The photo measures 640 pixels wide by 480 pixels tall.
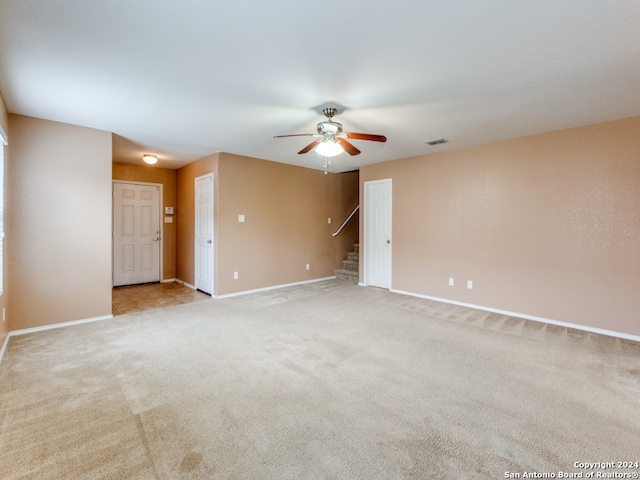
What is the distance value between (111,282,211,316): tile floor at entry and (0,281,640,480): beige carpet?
886mm

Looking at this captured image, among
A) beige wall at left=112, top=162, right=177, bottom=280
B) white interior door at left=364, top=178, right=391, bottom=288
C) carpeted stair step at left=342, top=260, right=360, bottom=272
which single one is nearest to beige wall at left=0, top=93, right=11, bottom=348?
beige wall at left=112, top=162, right=177, bottom=280

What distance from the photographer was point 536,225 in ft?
13.2

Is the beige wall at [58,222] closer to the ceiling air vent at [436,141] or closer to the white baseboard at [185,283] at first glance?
the white baseboard at [185,283]

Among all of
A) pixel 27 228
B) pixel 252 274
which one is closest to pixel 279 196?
pixel 252 274

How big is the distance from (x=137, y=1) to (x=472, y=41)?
208 centimetres

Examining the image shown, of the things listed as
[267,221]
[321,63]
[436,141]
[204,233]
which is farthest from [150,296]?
[436,141]

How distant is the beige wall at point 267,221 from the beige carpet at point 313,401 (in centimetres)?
191

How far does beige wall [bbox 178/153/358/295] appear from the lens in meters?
5.22

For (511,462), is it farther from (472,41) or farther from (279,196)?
(279,196)

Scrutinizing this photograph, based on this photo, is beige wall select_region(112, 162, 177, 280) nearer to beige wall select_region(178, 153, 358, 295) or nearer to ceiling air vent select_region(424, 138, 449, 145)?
beige wall select_region(178, 153, 358, 295)

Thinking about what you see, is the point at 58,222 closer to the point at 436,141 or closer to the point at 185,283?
the point at 185,283

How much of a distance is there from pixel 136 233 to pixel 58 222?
106 inches

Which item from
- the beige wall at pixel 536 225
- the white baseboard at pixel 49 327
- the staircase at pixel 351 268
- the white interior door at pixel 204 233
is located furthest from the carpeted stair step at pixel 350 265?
the white baseboard at pixel 49 327

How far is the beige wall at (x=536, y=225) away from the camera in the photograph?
345 centimetres
